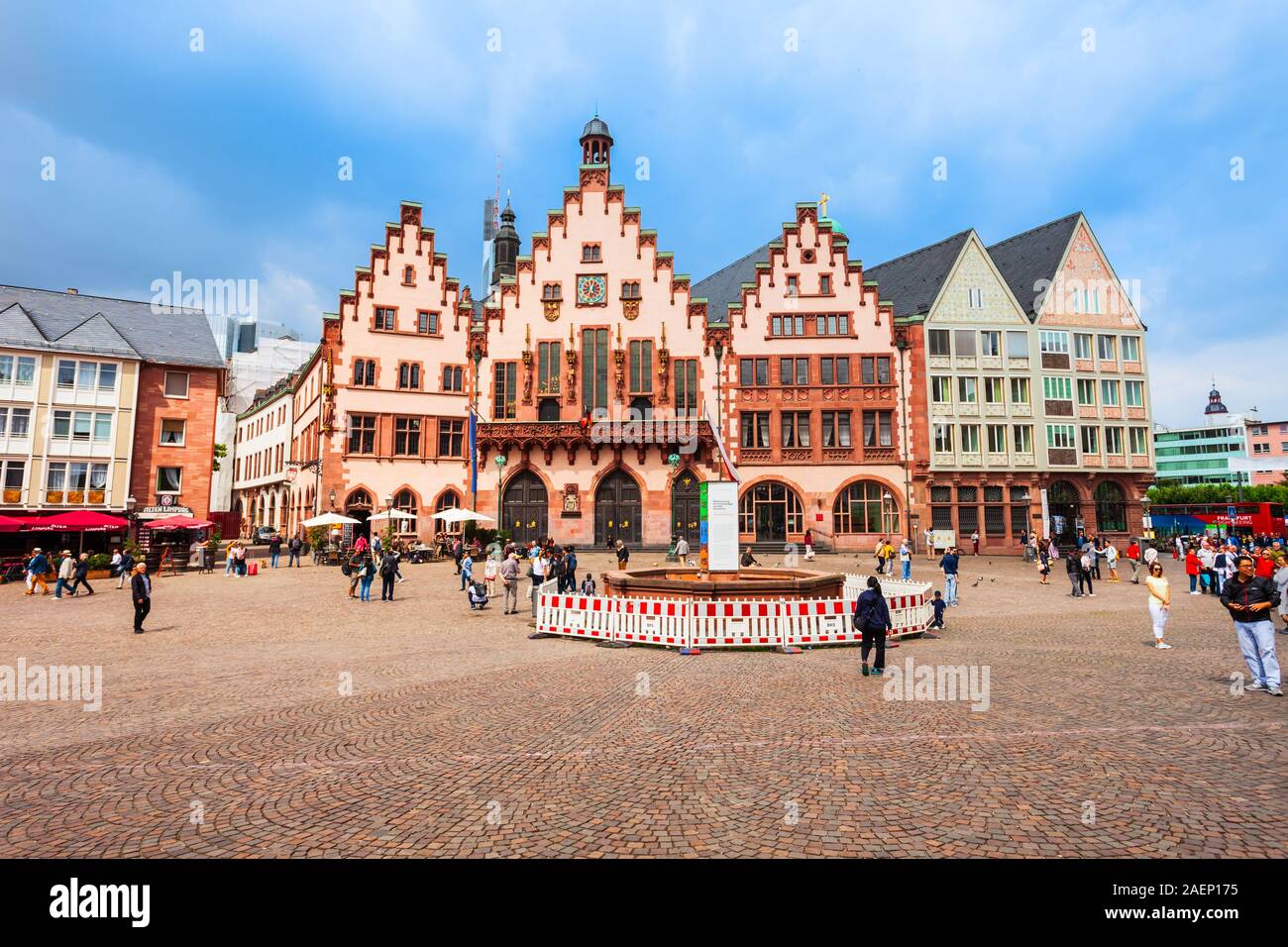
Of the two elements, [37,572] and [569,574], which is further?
[37,572]

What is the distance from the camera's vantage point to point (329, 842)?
208 inches

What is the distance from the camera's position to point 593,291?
4362cm

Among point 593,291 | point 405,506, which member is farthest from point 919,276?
point 405,506

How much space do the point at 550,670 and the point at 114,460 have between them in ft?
132

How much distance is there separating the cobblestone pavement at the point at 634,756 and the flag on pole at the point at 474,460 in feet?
85.2

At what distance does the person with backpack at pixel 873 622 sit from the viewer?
11.6 m

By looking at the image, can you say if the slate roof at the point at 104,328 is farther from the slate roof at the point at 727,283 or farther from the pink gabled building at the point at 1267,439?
the pink gabled building at the point at 1267,439

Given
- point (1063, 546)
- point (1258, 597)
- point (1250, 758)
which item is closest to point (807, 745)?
point (1250, 758)

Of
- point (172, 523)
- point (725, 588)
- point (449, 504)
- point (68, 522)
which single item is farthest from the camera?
point (449, 504)

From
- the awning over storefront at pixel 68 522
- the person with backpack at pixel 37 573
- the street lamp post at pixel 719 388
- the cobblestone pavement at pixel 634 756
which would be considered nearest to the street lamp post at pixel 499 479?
the street lamp post at pixel 719 388

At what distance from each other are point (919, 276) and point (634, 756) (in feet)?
156

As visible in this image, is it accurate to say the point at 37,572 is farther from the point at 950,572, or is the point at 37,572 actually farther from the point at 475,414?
the point at 950,572

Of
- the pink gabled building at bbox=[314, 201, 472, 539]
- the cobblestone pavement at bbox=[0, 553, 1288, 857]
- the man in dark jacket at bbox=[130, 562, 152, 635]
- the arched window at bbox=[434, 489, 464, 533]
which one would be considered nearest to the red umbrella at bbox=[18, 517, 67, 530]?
the pink gabled building at bbox=[314, 201, 472, 539]
